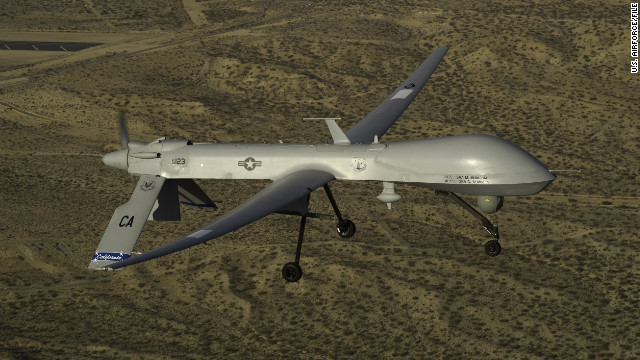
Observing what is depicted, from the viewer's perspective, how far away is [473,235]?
143 feet

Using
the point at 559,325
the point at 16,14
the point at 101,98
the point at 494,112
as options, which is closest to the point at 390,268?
the point at 559,325

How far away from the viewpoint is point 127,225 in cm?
3184

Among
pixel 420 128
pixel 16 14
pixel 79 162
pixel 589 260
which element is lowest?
pixel 589 260

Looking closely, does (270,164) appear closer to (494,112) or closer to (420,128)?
(420,128)

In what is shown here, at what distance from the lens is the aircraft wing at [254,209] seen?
87.5 ft

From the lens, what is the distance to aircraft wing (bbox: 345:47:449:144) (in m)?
38.2

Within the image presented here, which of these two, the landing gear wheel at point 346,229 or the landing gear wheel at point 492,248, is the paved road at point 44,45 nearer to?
the landing gear wheel at point 346,229

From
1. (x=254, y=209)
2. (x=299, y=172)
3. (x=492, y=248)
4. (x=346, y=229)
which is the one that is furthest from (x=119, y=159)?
(x=492, y=248)

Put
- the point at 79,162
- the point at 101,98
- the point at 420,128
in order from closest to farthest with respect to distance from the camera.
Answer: the point at 79,162 → the point at 420,128 → the point at 101,98

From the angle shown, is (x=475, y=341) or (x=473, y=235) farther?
(x=473, y=235)

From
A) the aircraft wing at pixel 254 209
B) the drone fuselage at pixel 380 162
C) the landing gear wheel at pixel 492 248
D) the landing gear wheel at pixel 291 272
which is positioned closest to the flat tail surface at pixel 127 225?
the drone fuselage at pixel 380 162

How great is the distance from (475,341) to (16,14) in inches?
2666

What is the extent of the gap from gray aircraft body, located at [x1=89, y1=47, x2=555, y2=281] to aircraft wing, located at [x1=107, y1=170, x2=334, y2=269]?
0.04 meters

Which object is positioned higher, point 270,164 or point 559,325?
point 270,164
